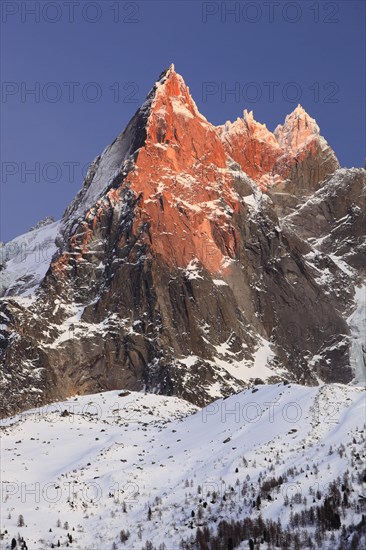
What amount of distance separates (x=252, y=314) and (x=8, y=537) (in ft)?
466

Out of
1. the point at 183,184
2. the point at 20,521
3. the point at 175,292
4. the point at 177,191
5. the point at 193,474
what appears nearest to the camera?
the point at 20,521

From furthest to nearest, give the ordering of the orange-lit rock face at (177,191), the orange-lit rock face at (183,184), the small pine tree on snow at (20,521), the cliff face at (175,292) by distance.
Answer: the orange-lit rock face at (183,184) < the orange-lit rock face at (177,191) < the cliff face at (175,292) < the small pine tree on snow at (20,521)

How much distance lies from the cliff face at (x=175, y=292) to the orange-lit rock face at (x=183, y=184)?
0.26m

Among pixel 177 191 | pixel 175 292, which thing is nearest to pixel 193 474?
pixel 175 292

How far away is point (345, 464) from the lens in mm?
38344

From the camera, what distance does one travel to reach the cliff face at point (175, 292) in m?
149

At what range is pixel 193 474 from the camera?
4231 cm

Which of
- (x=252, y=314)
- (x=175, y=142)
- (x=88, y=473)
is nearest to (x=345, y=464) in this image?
(x=88, y=473)

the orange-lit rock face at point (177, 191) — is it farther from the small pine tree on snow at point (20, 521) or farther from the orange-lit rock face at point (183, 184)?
the small pine tree on snow at point (20, 521)

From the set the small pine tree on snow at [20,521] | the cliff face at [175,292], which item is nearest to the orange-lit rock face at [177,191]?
the cliff face at [175,292]

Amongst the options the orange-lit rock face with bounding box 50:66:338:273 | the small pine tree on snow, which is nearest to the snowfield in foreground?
the small pine tree on snow

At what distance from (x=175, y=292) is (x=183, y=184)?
2771cm

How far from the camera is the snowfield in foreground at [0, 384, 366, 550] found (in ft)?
112

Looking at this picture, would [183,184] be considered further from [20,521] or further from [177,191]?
[20,521]
